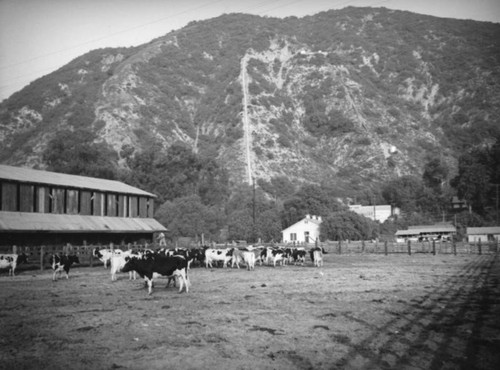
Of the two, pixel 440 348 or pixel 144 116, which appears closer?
pixel 440 348

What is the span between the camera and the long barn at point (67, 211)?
34125mm

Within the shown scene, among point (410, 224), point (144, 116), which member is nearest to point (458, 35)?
point (410, 224)

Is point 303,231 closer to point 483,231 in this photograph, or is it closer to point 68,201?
point 483,231

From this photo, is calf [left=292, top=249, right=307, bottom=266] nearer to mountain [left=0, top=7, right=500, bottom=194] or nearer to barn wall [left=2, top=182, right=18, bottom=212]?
barn wall [left=2, top=182, right=18, bottom=212]

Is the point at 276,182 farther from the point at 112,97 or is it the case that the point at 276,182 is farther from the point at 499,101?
the point at 499,101

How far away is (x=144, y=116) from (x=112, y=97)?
11463 mm

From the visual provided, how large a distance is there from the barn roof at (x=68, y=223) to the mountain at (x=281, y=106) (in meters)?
59.7

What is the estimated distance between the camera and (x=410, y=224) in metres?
104

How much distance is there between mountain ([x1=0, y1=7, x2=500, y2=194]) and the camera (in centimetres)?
11444

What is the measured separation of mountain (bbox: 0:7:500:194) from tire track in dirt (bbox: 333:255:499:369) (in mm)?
90040

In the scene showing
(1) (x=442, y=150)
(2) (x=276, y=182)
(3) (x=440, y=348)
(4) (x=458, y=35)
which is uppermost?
(4) (x=458, y=35)

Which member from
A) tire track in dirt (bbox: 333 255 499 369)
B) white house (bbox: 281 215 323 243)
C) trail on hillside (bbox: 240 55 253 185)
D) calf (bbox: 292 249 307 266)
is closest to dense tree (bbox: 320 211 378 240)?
white house (bbox: 281 215 323 243)

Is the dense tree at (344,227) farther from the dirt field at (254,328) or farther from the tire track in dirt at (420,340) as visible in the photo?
the tire track in dirt at (420,340)

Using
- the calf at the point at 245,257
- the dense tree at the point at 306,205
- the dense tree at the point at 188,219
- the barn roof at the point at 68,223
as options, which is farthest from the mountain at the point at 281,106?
the calf at the point at 245,257
